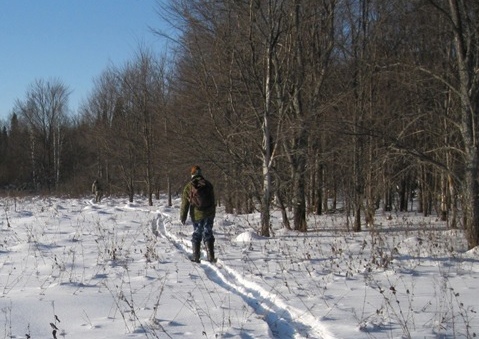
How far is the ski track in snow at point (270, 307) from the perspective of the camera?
198 inches

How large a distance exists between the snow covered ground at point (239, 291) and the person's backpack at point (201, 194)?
1.08 meters

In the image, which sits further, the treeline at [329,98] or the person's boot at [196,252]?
the treeline at [329,98]

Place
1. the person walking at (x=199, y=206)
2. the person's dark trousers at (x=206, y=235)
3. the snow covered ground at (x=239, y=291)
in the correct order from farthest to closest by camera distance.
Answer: the person walking at (x=199, y=206) → the person's dark trousers at (x=206, y=235) → the snow covered ground at (x=239, y=291)

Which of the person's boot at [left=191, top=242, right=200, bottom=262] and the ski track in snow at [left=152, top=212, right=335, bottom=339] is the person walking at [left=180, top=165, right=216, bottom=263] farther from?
the ski track in snow at [left=152, top=212, right=335, bottom=339]

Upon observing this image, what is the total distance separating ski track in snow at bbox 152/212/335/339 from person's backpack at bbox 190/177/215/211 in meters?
1.19

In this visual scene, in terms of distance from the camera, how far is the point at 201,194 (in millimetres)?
9602

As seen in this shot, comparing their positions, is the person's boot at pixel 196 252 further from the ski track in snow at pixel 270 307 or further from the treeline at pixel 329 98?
the treeline at pixel 329 98

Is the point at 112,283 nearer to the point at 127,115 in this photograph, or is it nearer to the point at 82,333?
the point at 82,333

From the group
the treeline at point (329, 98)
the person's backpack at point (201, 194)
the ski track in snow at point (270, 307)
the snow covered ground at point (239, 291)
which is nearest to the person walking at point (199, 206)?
the person's backpack at point (201, 194)

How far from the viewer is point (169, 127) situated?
2289 centimetres

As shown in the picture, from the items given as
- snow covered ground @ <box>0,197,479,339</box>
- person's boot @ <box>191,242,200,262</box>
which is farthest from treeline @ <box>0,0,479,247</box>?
person's boot @ <box>191,242,200,262</box>

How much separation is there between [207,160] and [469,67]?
8395 mm

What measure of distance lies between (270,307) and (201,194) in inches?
158

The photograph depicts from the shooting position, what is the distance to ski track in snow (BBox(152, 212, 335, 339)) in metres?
5.04
